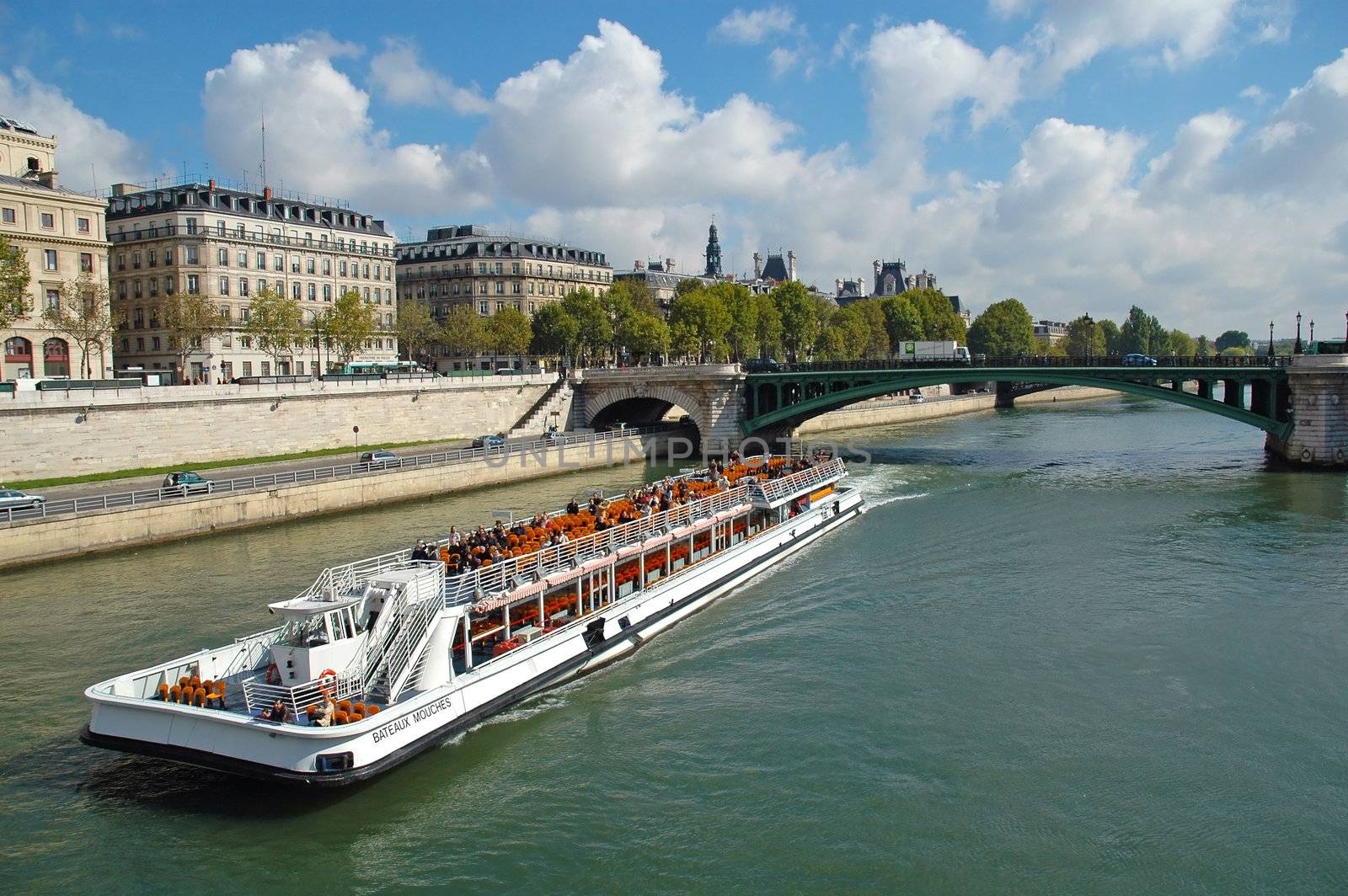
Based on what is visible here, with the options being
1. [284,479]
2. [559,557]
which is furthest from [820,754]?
[284,479]

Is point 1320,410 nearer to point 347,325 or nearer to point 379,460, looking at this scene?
point 379,460

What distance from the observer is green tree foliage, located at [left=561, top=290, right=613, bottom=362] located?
264 ft

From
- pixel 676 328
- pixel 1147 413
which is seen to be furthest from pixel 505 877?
pixel 1147 413

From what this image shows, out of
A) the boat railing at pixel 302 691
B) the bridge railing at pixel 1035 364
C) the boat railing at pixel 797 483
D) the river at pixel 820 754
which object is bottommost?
the river at pixel 820 754

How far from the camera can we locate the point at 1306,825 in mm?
14633

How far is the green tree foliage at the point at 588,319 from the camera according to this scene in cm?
8038

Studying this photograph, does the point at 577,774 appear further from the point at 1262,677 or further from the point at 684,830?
the point at 1262,677

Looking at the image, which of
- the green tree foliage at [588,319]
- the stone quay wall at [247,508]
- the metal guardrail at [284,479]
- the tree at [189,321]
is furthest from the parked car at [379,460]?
the green tree foliage at [588,319]

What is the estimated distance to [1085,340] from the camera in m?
161

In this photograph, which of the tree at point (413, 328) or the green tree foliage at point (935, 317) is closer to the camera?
the tree at point (413, 328)

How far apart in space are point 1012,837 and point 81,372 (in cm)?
5134

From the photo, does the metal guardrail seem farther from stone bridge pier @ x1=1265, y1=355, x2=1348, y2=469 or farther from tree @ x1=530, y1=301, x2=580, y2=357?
stone bridge pier @ x1=1265, y1=355, x2=1348, y2=469

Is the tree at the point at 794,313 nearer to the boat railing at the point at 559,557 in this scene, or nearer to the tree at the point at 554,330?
the tree at the point at 554,330

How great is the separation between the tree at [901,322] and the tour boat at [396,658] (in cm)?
9041
